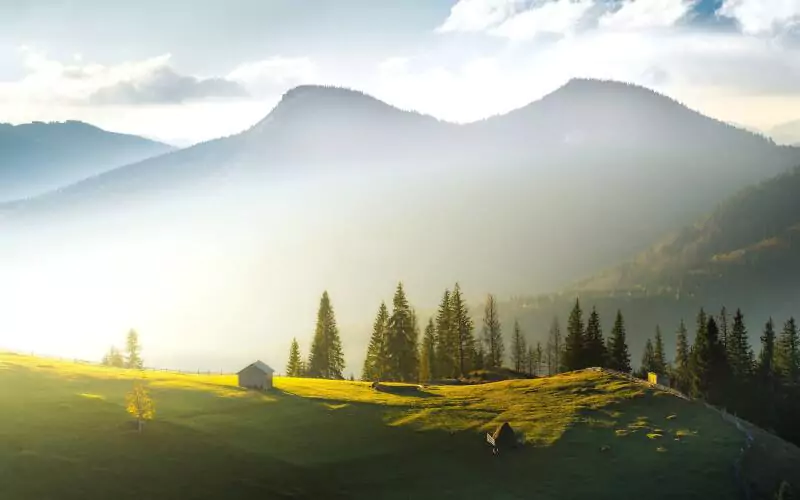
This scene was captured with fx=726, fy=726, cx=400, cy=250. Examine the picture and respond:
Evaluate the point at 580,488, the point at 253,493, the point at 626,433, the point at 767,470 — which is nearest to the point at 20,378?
the point at 253,493

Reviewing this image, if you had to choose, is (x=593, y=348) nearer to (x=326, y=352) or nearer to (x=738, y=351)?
(x=738, y=351)

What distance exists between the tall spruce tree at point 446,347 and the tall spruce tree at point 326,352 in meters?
21.9

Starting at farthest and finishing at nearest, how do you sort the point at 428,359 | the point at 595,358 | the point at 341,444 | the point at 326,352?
the point at 326,352 < the point at 428,359 < the point at 595,358 < the point at 341,444

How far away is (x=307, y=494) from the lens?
77438 millimetres

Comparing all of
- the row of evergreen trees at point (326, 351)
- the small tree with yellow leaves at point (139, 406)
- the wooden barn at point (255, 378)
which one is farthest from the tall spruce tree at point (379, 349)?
the small tree with yellow leaves at point (139, 406)

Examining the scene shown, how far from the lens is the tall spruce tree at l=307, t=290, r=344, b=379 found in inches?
6142

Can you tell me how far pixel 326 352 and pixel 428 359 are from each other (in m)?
22.3

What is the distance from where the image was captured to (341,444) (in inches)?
3516

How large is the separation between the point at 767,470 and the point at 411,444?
4228 centimetres

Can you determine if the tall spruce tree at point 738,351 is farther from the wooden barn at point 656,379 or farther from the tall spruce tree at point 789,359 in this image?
the wooden barn at point 656,379

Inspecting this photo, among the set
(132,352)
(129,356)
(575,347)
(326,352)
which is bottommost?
(575,347)

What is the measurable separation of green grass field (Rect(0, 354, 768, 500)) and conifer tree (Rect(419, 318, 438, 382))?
129ft

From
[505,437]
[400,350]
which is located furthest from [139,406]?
[400,350]

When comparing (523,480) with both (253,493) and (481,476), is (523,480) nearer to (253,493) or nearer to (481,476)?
(481,476)
